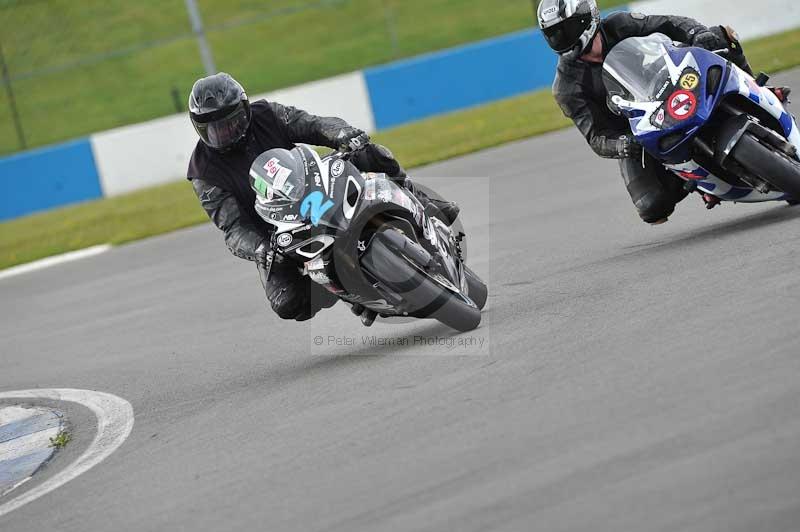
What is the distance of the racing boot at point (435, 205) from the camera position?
7742 mm

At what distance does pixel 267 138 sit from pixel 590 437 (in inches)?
144

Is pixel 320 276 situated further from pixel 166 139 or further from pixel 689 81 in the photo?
pixel 166 139

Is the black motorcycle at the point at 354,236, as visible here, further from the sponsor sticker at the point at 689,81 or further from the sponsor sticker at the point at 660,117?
the sponsor sticker at the point at 689,81

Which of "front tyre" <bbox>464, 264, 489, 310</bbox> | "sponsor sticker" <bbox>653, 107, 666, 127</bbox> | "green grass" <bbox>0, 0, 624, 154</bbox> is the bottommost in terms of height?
"green grass" <bbox>0, 0, 624, 154</bbox>

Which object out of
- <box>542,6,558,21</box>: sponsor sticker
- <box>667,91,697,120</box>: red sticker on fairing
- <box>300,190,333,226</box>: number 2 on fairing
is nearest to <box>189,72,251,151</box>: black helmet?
<box>300,190,333,226</box>: number 2 on fairing

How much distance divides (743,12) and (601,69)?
51.0 ft

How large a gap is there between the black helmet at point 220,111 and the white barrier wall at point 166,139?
15213 mm

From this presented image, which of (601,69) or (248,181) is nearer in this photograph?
(248,181)

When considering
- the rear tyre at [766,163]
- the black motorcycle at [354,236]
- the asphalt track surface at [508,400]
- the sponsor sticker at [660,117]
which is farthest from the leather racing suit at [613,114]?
the black motorcycle at [354,236]

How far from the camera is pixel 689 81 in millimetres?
7531

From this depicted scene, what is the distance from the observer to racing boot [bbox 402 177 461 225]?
7742mm

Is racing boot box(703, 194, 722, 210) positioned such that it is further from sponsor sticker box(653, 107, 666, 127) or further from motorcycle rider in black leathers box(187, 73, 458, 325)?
motorcycle rider in black leathers box(187, 73, 458, 325)

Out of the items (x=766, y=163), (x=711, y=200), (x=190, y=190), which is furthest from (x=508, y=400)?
(x=190, y=190)

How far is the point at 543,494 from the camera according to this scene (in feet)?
14.2
